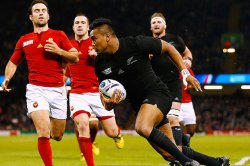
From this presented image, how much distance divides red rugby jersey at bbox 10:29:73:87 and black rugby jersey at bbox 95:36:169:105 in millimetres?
1386

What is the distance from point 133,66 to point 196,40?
36272mm

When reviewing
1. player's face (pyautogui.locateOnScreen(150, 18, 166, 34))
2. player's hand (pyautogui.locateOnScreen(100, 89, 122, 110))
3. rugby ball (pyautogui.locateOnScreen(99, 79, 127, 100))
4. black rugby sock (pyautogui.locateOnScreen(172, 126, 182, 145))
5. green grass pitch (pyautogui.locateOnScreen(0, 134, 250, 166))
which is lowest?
green grass pitch (pyautogui.locateOnScreen(0, 134, 250, 166))

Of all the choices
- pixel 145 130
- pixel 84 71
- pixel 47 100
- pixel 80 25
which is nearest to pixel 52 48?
pixel 47 100

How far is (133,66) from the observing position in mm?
7316

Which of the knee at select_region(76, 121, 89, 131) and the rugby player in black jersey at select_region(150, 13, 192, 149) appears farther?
the rugby player in black jersey at select_region(150, 13, 192, 149)

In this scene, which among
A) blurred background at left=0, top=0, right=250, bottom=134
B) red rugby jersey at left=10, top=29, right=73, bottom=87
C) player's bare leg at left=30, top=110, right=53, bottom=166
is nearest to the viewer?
player's bare leg at left=30, top=110, right=53, bottom=166

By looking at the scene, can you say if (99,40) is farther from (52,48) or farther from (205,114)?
(205,114)

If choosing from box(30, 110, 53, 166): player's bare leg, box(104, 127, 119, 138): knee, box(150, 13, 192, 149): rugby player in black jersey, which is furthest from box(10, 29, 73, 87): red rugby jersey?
box(104, 127, 119, 138): knee

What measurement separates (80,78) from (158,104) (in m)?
3.52

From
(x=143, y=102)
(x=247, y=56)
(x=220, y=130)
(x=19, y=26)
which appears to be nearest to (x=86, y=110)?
(x=143, y=102)

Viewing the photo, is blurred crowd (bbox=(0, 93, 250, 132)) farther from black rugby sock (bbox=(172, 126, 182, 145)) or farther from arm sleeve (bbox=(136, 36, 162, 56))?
arm sleeve (bbox=(136, 36, 162, 56))

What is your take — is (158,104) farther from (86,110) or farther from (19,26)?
(19,26)

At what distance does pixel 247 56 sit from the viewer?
40.3 metres

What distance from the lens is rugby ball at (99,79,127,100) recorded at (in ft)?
23.4
